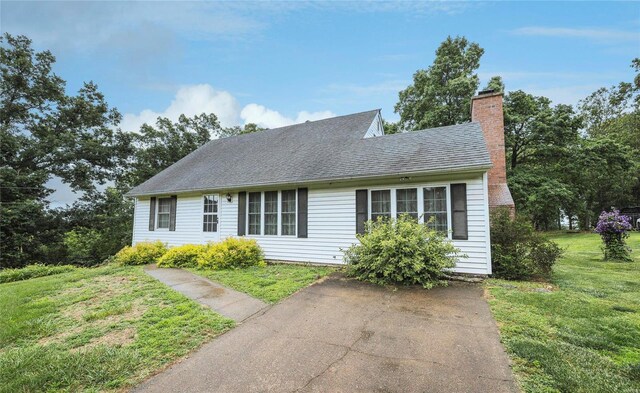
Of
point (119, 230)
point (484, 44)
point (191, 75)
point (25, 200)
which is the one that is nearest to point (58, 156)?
point (25, 200)

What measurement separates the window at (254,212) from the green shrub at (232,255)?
21.9 inches

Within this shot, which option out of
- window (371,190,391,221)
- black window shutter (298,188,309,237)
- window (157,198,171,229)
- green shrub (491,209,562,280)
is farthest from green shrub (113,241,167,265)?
green shrub (491,209,562,280)

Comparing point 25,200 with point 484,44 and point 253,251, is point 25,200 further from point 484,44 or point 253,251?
point 484,44

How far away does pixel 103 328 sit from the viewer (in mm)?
4055

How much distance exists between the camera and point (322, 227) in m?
8.55

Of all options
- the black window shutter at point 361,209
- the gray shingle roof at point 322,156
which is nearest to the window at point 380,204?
the black window shutter at point 361,209

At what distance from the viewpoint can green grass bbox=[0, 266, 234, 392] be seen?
2.80 m

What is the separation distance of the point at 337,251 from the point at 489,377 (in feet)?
18.6

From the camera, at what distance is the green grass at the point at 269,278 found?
5.84m

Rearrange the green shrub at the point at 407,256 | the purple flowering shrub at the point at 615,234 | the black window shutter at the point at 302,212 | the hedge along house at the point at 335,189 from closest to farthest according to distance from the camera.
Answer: the green shrub at the point at 407,256, the hedge along house at the point at 335,189, the black window shutter at the point at 302,212, the purple flowering shrub at the point at 615,234

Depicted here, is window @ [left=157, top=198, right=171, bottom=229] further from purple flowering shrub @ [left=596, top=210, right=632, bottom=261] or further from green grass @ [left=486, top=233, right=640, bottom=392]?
purple flowering shrub @ [left=596, top=210, right=632, bottom=261]

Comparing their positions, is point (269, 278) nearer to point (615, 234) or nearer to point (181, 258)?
point (181, 258)

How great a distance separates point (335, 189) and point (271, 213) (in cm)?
250

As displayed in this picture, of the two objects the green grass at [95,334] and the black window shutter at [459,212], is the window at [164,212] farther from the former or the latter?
the black window shutter at [459,212]
